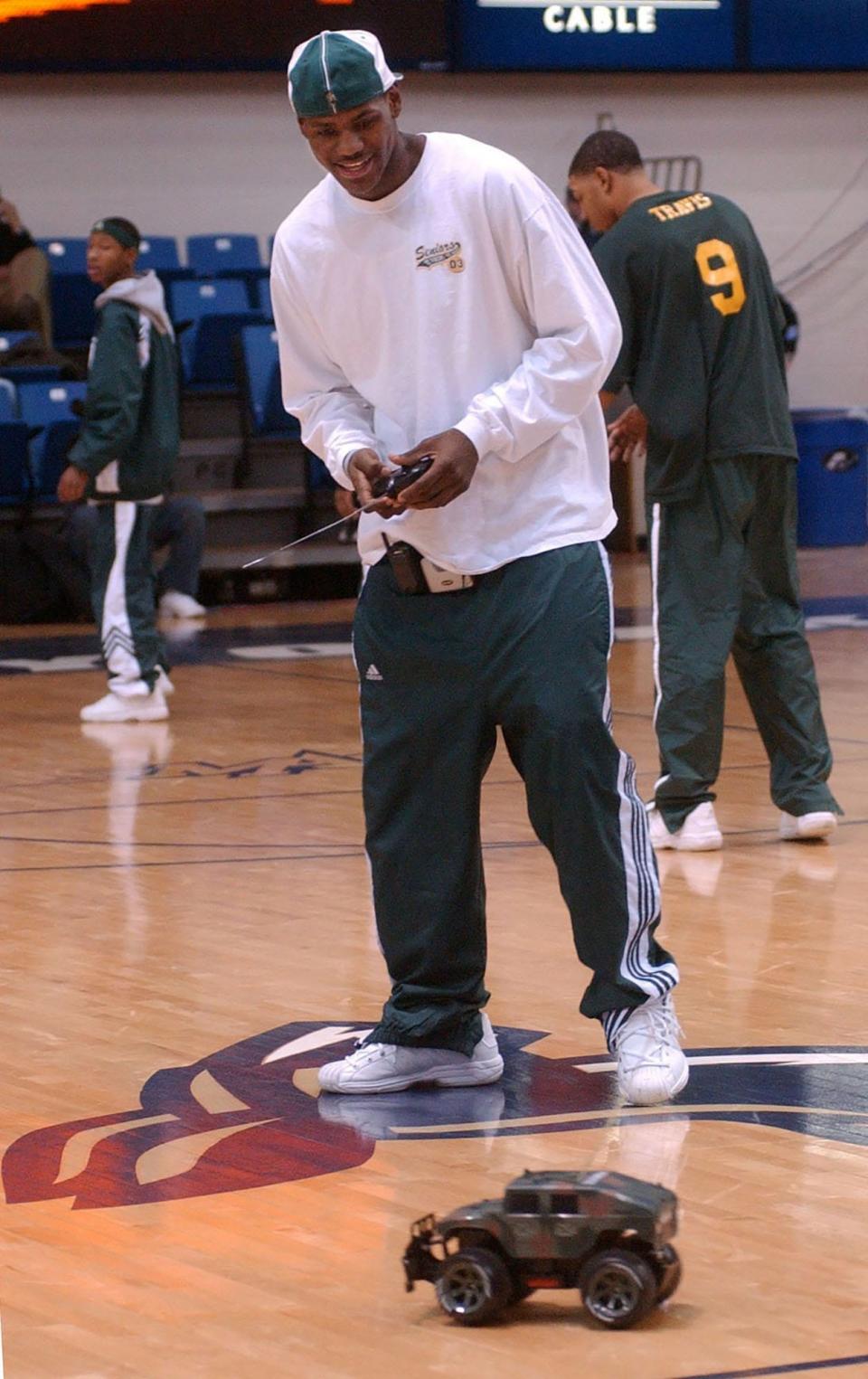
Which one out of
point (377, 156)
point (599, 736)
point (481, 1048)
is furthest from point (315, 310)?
point (481, 1048)

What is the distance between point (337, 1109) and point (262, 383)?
9.40 m

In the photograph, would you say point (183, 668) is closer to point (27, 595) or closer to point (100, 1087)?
point (27, 595)

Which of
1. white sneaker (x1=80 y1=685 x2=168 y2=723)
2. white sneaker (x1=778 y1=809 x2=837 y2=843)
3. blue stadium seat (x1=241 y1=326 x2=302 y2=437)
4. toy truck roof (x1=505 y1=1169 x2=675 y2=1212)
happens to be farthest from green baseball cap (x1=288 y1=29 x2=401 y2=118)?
blue stadium seat (x1=241 y1=326 x2=302 y2=437)

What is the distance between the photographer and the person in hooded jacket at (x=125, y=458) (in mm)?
8195

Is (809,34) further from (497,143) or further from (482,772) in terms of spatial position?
(482,772)

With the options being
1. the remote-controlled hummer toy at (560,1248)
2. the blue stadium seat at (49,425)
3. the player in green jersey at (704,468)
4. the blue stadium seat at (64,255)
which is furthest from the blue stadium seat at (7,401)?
the remote-controlled hummer toy at (560,1248)

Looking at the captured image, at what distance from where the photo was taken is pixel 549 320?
3449 mm

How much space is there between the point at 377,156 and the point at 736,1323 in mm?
1769

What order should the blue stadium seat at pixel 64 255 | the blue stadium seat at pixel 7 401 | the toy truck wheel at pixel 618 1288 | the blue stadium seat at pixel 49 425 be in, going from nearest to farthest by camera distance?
the toy truck wheel at pixel 618 1288 → the blue stadium seat at pixel 49 425 → the blue stadium seat at pixel 7 401 → the blue stadium seat at pixel 64 255

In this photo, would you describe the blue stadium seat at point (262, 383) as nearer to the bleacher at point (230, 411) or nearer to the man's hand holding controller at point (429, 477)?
the bleacher at point (230, 411)

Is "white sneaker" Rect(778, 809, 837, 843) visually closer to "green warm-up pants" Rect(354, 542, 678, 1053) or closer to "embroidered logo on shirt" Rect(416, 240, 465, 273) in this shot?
"green warm-up pants" Rect(354, 542, 678, 1053)

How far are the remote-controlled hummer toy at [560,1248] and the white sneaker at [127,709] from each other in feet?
18.7

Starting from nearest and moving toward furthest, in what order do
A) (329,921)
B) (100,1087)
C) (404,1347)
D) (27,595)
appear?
(404,1347)
(100,1087)
(329,921)
(27,595)

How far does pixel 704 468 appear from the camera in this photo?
18.2ft
